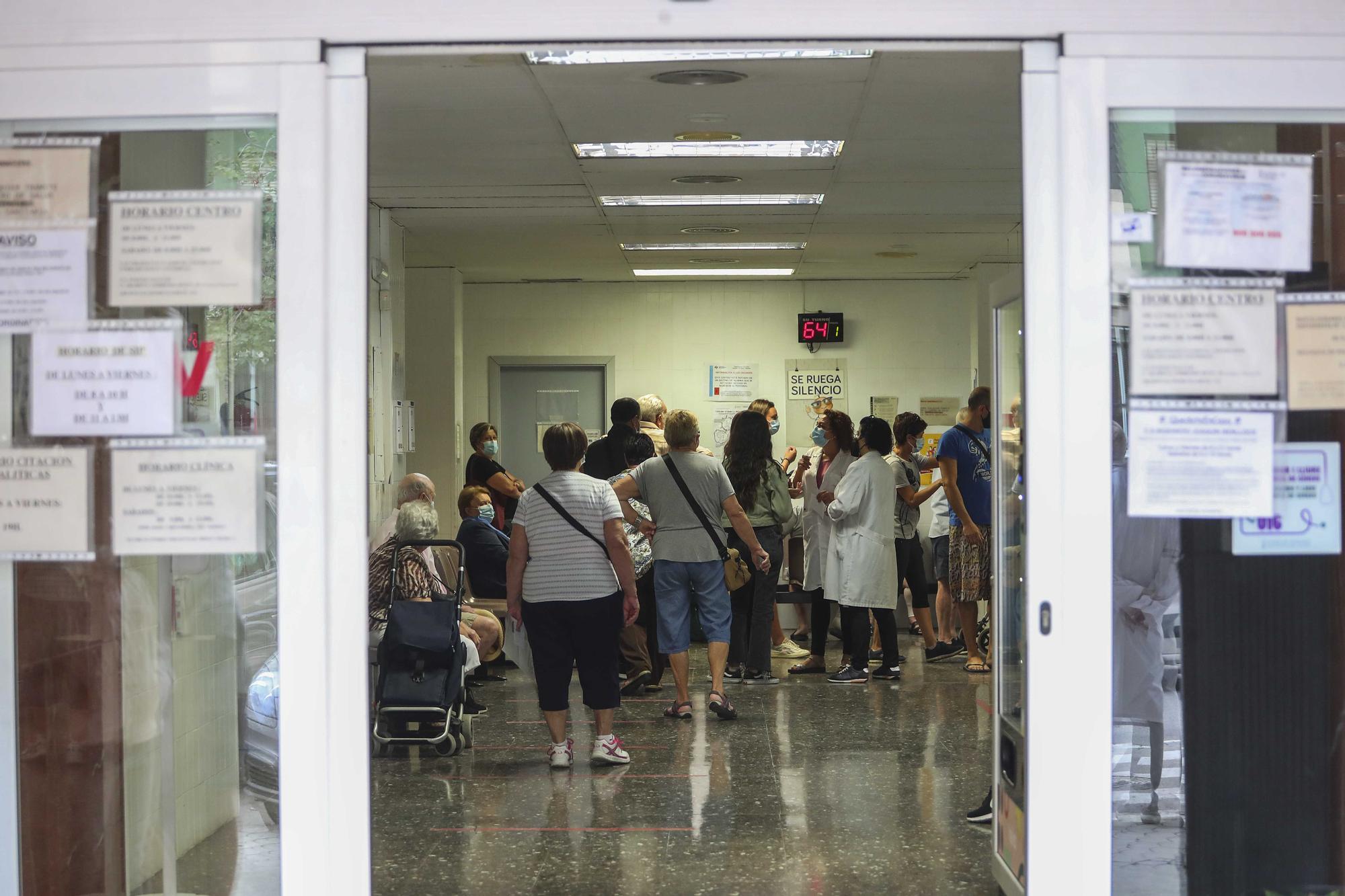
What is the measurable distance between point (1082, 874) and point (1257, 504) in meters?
0.86

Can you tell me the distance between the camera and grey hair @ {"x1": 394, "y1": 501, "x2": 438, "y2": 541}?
6.23 metres

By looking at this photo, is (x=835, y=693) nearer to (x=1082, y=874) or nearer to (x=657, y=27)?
(x=1082, y=874)

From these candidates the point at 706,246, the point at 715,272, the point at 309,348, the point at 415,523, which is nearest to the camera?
→ the point at 309,348

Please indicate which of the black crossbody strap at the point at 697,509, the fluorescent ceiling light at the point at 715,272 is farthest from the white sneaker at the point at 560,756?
the fluorescent ceiling light at the point at 715,272

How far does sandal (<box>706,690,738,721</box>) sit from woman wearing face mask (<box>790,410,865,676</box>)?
1330mm

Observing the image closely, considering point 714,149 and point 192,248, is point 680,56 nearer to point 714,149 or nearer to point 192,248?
point 714,149

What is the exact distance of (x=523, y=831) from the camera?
461cm

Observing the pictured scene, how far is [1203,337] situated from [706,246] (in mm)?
7203

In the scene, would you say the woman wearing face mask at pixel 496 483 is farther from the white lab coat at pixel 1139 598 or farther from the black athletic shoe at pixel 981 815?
the white lab coat at pixel 1139 598

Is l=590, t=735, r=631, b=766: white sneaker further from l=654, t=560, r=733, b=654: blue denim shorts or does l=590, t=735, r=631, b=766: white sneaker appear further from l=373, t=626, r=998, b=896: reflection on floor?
l=654, t=560, r=733, b=654: blue denim shorts

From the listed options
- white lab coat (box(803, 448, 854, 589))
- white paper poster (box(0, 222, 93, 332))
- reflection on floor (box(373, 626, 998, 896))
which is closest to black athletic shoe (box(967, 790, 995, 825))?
reflection on floor (box(373, 626, 998, 896))

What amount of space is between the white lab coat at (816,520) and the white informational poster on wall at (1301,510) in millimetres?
4941

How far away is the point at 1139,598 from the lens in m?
2.87

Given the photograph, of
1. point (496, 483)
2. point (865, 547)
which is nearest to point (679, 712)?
point (865, 547)
